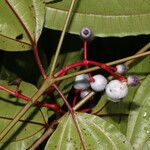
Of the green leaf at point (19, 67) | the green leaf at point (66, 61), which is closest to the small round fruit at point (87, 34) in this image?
the green leaf at point (66, 61)

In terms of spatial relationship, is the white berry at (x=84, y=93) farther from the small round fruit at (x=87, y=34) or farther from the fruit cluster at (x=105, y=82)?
the small round fruit at (x=87, y=34)

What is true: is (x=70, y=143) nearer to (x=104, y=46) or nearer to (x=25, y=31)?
(x=25, y=31)

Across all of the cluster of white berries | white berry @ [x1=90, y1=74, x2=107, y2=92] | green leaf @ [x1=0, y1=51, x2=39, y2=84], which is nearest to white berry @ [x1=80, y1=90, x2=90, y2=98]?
the cluster of white berries

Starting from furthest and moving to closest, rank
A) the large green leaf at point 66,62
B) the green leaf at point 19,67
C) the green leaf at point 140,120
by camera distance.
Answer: the green leaf at point 19,67 < the large green leaf at point 66,62 < the green leaf at point 140,120

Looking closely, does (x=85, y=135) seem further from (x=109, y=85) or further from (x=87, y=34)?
(x=87, y=34)

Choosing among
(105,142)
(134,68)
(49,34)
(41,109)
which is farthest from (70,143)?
(49,34)

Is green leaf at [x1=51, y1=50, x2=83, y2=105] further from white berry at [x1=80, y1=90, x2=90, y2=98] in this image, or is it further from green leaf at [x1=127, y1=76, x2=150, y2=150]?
green leaf at [x1=127, y1=76, x2=150, y2=150]
